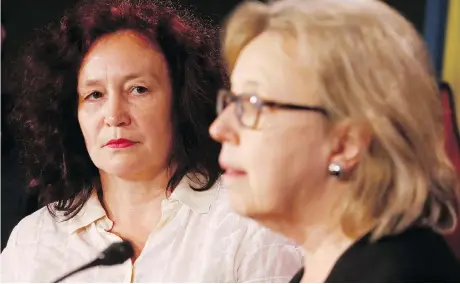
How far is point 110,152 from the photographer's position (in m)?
1.34

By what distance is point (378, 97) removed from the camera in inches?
40.4

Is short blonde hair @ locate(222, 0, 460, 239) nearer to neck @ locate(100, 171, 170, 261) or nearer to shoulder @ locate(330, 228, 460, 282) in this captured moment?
shoulder @ locate(330, 228, 460, 282)

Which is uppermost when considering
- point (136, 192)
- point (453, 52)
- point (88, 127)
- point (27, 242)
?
point (453, 52)

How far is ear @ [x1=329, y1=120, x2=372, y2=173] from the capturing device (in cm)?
105

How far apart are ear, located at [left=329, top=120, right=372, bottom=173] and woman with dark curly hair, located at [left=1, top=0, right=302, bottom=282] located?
0.28 metres

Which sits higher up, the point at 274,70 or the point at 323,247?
the point at 274,70

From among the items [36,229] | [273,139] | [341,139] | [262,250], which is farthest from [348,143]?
[36,229]

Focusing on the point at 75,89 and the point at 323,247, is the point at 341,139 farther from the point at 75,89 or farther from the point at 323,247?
the point at 75,89

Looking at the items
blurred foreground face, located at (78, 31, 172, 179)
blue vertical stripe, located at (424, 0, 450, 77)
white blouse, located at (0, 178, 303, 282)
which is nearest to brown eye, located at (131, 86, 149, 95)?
blurred foreground face, located at (78, 31, 172, 179)

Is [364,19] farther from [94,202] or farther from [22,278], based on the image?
[22,278]

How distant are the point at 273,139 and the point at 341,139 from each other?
0.36 feet

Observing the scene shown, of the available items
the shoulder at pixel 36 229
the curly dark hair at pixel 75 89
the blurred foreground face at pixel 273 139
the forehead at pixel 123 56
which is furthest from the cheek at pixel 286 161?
the shoulder at pixel 36 229

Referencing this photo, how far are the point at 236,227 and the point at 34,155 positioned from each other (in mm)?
463

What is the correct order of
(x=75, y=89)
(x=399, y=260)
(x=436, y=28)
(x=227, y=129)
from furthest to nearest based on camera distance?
(x=75, y=89)
(x=436, y=28)
(x=227, y=129)
(x=399, y=260)
